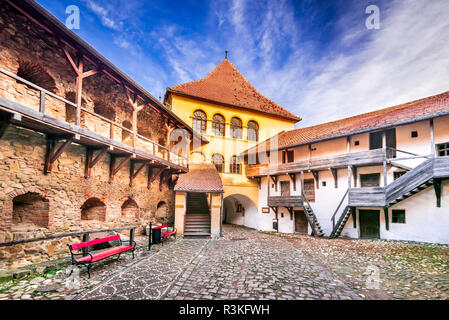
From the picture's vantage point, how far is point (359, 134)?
1576 centimetres

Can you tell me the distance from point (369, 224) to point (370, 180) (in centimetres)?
283

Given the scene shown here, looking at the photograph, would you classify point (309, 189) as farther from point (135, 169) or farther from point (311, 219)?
point (135, 169)

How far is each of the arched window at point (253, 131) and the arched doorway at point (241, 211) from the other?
580cm

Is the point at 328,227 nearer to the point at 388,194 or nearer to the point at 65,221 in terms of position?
the point at 388,194

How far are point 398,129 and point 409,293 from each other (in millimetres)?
11852

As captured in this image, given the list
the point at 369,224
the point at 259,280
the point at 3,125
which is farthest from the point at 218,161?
the point at 3,125

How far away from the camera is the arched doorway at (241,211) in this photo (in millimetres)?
22362

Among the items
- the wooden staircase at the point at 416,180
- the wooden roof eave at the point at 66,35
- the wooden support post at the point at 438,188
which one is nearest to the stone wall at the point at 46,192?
the wooden roof eave at the point at 66,35

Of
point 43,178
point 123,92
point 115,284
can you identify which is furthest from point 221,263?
point 123,92

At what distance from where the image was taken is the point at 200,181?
615 inches

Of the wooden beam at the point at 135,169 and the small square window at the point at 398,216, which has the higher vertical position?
the wooden beam at the point at 135,169

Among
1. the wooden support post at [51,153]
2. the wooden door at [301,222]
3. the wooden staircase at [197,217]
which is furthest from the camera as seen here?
the wooden door at [301,222]

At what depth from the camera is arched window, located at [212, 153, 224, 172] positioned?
21.2 metres

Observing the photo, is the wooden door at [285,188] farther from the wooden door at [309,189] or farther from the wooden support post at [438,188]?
the wooden support post at [438,188]
